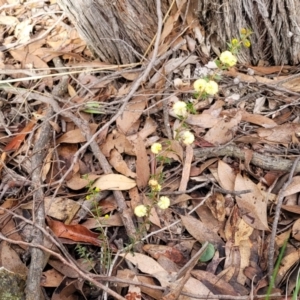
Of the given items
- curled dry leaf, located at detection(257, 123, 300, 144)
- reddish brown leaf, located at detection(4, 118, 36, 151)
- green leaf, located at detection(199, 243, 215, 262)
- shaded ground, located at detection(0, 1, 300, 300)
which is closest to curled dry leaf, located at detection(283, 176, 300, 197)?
shaded ground, located at detection(0, 1, 300, 300)

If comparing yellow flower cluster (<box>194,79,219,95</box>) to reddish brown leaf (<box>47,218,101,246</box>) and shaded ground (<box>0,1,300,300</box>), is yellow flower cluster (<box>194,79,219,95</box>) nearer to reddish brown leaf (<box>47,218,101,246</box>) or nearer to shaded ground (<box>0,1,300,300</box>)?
shaded ground (<box>0,1,300,300</box>)

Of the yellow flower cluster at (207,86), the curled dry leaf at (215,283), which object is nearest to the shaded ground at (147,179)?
the curled dry leaf at (215,283)

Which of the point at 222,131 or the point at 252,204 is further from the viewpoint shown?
the point at 222,131

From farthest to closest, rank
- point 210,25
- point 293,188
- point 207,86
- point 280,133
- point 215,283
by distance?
point 210,25
point 280,133
point 293,188
point 215,283
point 207,86

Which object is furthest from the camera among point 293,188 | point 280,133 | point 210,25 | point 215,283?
point 210,25

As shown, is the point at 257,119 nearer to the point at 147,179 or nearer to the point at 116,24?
the point at 147,179

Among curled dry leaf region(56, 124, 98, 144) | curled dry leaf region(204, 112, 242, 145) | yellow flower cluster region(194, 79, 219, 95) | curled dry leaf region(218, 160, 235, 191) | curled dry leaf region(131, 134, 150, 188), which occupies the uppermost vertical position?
yellow flower cluster region(194, 79, 219, 95)

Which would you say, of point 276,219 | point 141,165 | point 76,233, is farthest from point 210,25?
point 76,233

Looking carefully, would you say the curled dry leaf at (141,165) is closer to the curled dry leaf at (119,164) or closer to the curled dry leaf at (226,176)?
the curled dry leaf at (119,164)

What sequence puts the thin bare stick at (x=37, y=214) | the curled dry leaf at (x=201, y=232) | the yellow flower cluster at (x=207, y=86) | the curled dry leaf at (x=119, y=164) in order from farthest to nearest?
1. the curled dry leaf at (x=119, y=164)
2. the curled dry leaf at (x=201, y=232)
3. the thin bare stick at (x=37, y=214)
4. the yellow flower cluster at (x=207, y=86)
